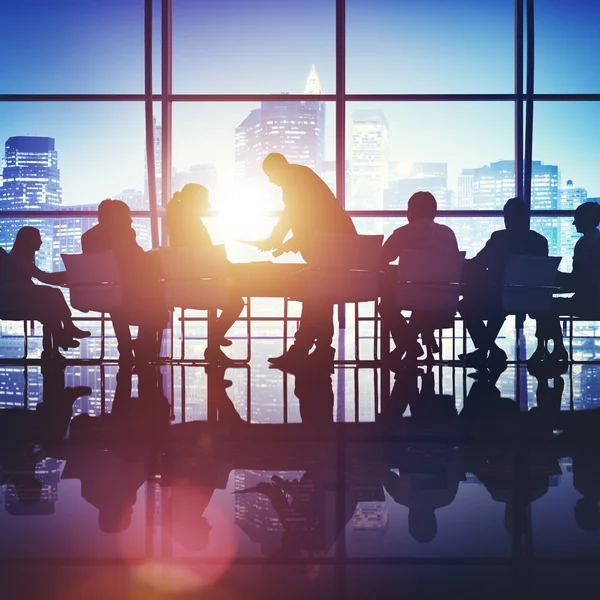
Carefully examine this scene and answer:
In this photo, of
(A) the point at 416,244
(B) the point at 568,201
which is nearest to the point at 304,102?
(B) the point at 568,201

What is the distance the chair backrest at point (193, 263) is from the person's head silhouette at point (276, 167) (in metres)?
0.61

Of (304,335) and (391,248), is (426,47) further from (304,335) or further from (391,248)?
(304,335)

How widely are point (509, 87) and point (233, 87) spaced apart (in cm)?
288

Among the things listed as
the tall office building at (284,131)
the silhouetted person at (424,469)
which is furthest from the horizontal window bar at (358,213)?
the silhouetted person at (424,469)

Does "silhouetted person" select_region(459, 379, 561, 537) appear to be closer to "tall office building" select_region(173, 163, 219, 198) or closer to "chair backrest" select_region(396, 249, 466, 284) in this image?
"chair backrest" select_region(396, 249, 466, 284)

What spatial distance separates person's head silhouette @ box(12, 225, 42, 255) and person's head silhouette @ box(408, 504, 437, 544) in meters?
4.15

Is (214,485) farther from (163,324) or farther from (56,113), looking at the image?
(56,113)

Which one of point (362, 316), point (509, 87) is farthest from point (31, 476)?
point (509, 87)

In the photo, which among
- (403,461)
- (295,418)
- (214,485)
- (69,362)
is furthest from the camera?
(69,362)

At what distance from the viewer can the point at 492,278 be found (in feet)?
15.9

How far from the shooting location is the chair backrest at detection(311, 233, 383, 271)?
4691 millimetres

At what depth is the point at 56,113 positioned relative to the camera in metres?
8.15

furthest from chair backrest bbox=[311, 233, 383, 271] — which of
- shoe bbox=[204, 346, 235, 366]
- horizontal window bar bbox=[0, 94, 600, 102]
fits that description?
horizontal window bar bbox=[0, 94, 600, 102]

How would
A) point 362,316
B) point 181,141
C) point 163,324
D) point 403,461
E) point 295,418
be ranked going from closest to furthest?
point 403,461
point 295,418
point 163,324
point 362,316
point 181,141
